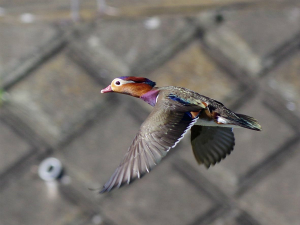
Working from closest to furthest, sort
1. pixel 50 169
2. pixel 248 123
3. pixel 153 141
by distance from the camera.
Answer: pixel 153 141, pixel 248 123, pixel 50 169

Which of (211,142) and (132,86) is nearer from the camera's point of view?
(132,86)

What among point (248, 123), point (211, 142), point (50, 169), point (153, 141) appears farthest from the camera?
point (50, 169)

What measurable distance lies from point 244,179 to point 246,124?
1.06 meters

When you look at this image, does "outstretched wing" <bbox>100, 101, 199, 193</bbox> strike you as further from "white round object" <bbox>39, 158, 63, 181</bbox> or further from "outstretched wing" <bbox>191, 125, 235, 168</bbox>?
"white round object" <bbox>39, 158, 63, 181</bbox>

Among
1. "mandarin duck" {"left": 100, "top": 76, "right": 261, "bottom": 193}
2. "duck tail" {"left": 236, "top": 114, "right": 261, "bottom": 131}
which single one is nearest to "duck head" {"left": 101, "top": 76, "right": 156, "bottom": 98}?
"mandarin duck" {"left": 100, "top": 76, "right": 261, "bottom": 193}

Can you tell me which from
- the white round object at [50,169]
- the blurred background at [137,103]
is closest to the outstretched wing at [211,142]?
the blurred background at [137,103]

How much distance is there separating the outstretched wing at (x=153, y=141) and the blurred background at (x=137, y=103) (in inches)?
44.9

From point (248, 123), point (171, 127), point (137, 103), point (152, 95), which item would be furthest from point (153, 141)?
point (137, 103)

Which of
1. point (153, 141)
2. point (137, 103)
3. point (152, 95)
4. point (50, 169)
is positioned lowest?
point (153, 141)

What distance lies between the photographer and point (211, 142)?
73.5 inches

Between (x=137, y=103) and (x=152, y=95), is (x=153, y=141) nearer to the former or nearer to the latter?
(x=152, y=95)

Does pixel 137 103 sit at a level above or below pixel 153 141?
above

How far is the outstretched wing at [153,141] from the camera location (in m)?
1.47

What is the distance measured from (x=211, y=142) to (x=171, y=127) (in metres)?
0.35
